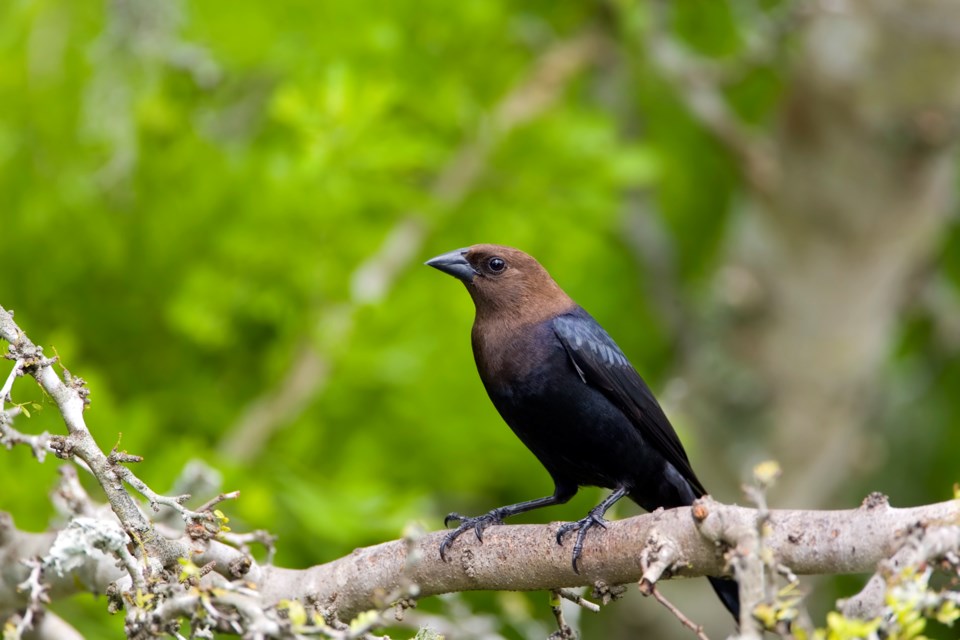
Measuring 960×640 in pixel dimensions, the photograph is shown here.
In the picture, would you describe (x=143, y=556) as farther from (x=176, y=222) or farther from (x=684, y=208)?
(x=684, y=208)

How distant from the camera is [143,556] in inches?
90.0

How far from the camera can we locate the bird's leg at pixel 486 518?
3.07m

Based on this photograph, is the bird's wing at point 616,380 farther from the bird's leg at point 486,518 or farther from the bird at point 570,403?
the bird's leg at point 486,518

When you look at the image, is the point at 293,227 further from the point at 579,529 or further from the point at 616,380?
the point at 579,529

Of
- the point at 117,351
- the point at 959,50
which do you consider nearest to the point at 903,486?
the point at 959,50

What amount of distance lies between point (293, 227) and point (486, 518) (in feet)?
6.63

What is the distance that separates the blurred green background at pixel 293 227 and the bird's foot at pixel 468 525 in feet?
3.12

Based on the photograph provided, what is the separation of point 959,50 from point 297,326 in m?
3.86

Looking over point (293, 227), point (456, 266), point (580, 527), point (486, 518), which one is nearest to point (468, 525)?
point (486, 518)

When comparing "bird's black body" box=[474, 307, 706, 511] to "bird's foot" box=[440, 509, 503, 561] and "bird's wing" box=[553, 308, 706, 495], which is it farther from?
"bird's foot" box=[440, 509, 503, 561]

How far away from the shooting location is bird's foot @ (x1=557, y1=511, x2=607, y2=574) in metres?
2.76

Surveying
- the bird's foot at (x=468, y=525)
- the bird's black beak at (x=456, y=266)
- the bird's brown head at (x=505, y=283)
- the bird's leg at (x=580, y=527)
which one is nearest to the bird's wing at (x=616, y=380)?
the bird's brown head at (x=505, y=283)

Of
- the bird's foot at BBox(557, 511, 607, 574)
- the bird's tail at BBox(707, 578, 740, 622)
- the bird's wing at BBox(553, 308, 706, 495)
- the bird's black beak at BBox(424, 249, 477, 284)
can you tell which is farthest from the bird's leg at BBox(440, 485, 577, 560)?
the bird's black beak at BBox(424, 249, 477, 284)

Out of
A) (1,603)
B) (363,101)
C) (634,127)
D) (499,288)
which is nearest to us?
(1,603)
